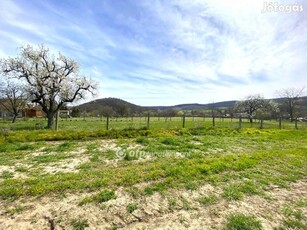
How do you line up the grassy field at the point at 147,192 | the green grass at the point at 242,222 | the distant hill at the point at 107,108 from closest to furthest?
the green grass at the point at 242,222 < the grassy field at the point at 147,192 < the distant hill at the point at 107,108

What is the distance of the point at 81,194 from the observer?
3842 millimetres

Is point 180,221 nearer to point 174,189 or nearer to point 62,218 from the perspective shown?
point 174,189

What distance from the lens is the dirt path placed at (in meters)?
2.93

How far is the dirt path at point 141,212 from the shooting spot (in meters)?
2.93

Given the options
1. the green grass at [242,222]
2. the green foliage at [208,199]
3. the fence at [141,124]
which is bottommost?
the green grass at [242,222]

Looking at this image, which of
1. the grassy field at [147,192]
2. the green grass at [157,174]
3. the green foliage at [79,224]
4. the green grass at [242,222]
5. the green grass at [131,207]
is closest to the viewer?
the green foliage at [79,224]

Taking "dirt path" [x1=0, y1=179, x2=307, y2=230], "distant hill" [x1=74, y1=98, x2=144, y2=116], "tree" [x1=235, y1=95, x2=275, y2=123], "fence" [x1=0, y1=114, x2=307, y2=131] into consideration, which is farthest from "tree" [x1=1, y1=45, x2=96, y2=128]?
"tree" [x1=235, y1=95, x2=275, y2=123]

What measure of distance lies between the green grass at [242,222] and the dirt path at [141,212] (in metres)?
0.11

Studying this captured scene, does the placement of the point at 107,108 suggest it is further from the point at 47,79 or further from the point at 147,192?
the point at 147,192

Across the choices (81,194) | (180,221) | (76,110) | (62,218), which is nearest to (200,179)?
(180,221)

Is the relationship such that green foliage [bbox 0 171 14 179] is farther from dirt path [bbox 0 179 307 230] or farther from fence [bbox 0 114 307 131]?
fence [bbox 0 114 307 131]

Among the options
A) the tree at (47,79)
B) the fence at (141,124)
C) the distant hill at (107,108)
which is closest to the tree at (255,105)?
the fence at (141,124)

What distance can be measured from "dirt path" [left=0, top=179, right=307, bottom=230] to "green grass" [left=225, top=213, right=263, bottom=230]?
0.34 ft

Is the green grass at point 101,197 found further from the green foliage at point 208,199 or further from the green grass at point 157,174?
the green foliage at point 208,199
